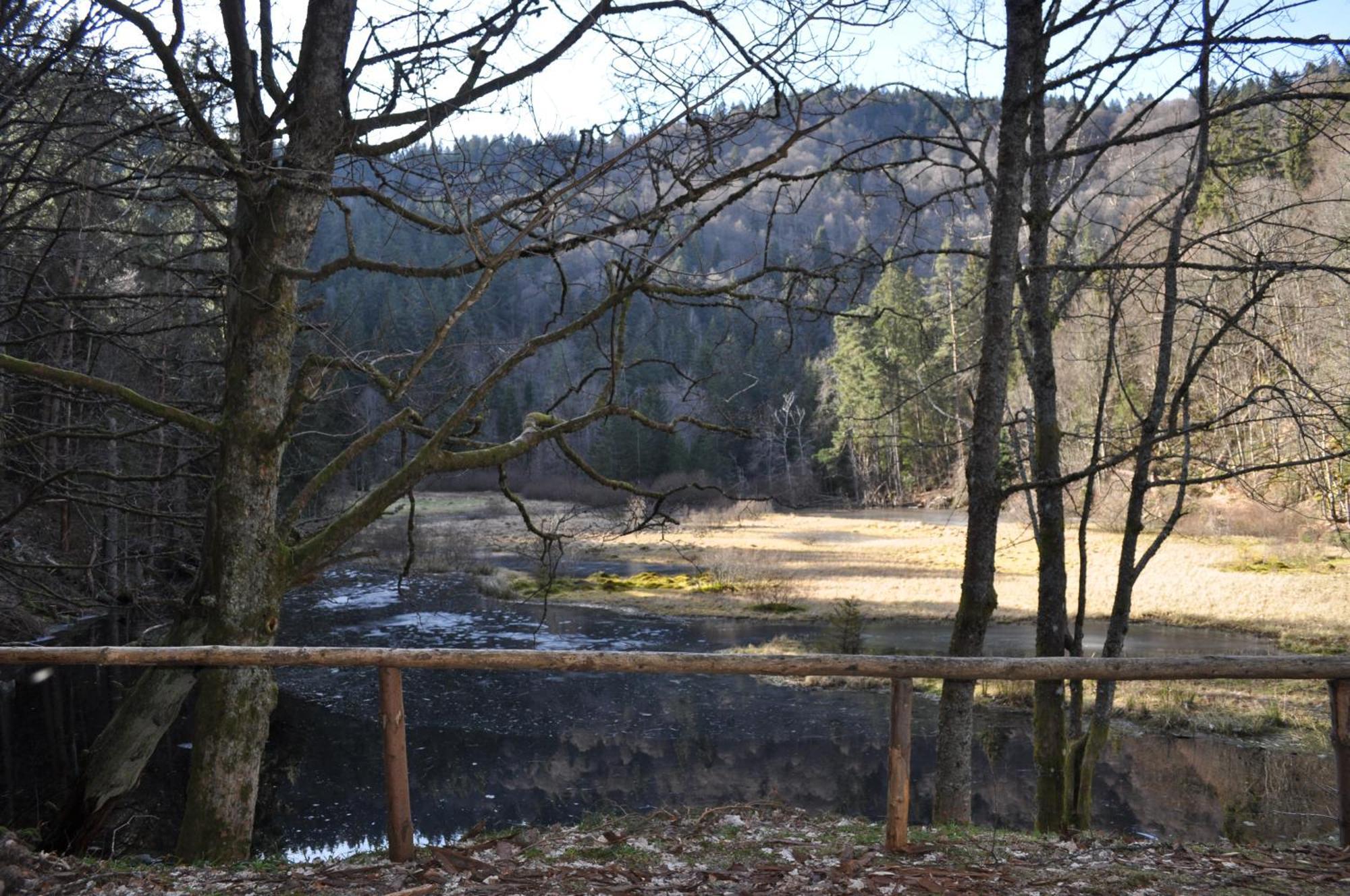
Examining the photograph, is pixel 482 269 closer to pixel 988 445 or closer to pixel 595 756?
pixel 988 445

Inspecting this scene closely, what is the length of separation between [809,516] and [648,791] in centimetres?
3925

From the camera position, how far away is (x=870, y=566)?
34.2 metres

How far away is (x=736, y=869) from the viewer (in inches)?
173

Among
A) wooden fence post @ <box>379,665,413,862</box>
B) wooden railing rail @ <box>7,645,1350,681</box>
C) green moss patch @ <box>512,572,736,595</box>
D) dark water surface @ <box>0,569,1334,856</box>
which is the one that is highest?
wooden railing rail @ <box>7,645,1350,681</box>

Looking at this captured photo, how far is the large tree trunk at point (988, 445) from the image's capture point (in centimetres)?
686

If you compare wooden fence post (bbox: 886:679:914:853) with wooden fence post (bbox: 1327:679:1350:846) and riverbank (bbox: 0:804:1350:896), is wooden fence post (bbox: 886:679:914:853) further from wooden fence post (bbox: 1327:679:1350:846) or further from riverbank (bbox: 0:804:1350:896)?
wooden fence post (bbox: 1327:679:1350:846)

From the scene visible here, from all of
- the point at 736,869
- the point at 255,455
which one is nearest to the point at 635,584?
the point at 255,455

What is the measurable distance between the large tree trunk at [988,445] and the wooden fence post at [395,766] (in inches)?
154

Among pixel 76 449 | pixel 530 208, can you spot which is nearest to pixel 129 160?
pixel 530 208

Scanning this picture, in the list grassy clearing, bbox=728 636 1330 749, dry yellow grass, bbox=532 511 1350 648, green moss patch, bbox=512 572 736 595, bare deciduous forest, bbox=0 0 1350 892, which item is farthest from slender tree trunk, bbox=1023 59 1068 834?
green moss patch, bbox=512 572 736 595

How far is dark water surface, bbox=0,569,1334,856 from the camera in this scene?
12.2m

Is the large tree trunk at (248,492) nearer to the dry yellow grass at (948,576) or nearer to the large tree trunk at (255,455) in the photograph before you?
the large tree trunk at (255,455)

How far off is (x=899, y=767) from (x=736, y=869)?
920mm

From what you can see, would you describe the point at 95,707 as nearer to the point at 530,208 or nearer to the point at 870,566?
the point at 530,208
